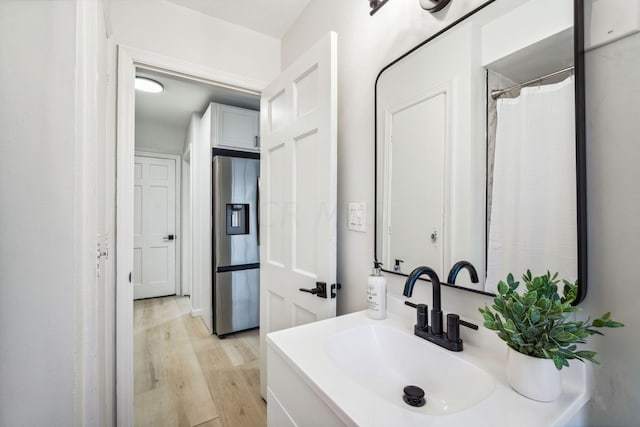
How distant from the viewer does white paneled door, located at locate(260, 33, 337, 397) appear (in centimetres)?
129

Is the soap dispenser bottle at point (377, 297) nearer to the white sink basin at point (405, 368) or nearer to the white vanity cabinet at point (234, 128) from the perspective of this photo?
the white sink basin at point (405, 368)

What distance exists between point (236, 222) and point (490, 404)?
2.67 meters

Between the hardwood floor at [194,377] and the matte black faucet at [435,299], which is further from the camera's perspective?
the hardwood floor at [194,377]

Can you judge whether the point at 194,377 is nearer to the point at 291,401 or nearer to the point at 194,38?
the point at 291,401

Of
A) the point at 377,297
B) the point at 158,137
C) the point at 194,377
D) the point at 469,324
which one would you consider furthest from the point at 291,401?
the point at 158,137

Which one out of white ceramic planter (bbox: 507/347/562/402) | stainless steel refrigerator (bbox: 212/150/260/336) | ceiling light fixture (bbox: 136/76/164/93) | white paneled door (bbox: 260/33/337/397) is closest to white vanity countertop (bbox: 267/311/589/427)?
white ceramic planter (bbox: 507/347/562/402)

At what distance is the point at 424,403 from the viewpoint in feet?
2.51

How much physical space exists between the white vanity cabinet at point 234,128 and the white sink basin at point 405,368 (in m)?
2.50

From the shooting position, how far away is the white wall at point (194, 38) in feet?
5.10

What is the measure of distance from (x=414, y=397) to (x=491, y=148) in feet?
2.38

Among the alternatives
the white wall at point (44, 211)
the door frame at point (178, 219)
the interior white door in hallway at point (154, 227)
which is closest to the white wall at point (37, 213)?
the white wall at point (44, 211)

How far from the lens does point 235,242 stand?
294 centimetres

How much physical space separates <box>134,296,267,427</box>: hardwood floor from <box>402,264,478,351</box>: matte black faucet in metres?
1.36

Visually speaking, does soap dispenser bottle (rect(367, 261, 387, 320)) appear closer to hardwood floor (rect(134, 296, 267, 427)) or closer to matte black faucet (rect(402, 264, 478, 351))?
matte black faucet (rect(402, 264, 478, 351))
